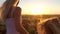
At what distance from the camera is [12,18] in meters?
0.67

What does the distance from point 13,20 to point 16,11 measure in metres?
0.06

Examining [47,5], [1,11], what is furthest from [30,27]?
[1,11]

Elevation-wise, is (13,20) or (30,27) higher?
(13,20)

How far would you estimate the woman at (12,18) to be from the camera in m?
0.66

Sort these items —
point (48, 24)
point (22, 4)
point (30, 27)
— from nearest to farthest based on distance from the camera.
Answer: point (48, 24) < point (30, 27) < point (22, 4)

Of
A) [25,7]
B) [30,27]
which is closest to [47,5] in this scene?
[25,7]

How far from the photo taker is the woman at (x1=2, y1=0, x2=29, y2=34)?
0.66 m

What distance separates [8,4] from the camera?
2.31 feet

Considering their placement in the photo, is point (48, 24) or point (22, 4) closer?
point (48, 24)

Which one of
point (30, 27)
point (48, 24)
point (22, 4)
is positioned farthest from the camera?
point (22, 4)

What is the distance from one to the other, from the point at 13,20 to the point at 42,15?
112 centimetres

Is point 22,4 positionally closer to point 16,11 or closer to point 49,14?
point 49,14

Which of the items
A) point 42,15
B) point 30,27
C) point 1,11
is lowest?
point 30,27

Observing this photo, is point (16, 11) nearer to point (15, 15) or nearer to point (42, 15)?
point (15, 15)
